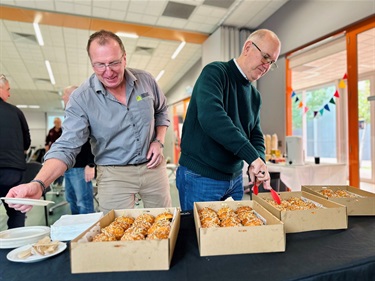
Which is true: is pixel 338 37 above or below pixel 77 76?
below

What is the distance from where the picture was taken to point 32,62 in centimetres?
678

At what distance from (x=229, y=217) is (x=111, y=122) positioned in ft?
2.48

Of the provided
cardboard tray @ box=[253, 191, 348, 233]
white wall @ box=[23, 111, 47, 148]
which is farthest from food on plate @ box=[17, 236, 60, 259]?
white wall @ box=[23, 111, 47, 148]

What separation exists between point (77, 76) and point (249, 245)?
8.66 meters

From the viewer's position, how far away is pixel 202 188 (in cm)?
131

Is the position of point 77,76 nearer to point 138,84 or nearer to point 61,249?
point 138,84

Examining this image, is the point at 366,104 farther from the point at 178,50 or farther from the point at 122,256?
the point at 178,50

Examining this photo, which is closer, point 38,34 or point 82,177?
point 82,177

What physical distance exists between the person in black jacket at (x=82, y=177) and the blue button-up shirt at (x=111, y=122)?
122 centimetres

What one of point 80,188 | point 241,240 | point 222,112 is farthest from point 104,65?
point 80,188

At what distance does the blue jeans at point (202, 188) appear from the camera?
1309 millimetres

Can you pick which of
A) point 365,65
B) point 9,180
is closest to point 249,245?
point 9,180

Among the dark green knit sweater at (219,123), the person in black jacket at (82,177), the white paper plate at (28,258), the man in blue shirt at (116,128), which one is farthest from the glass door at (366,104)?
the white paper plate at (28,258)

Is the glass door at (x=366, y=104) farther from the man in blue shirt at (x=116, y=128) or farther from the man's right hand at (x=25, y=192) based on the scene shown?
the man's right hand at (x=25, y=192)
